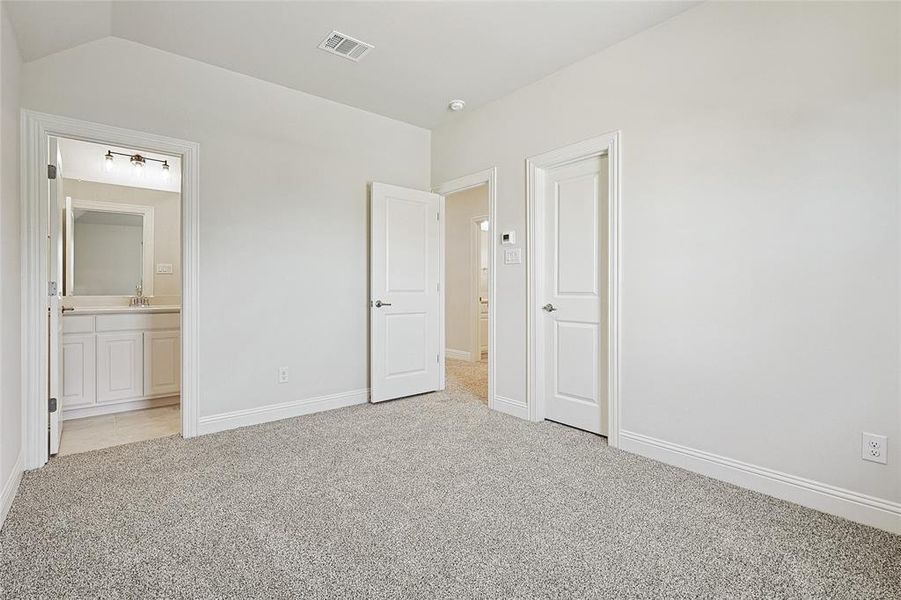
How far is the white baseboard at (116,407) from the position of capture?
3543 millimetres

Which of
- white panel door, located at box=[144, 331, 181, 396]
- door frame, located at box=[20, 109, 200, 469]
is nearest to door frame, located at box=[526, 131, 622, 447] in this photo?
door frame, located at box=[20, 109, 200, 469]

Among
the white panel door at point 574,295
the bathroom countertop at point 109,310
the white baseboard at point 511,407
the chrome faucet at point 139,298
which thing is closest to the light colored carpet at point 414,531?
the white panel door at point 574,295

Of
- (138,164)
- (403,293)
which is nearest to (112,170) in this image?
(138,164)

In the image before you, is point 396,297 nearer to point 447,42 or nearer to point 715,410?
point 447,42

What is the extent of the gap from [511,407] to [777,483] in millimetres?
1806

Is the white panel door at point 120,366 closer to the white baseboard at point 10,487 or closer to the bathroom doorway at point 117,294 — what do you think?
the bathroom doorway at point 117,294

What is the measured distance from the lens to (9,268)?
2.12 meters

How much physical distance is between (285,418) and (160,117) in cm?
229

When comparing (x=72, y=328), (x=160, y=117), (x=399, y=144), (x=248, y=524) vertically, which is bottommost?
(x=248, y=524)

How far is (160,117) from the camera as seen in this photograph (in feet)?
9.49

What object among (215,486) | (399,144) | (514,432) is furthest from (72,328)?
(514,432)

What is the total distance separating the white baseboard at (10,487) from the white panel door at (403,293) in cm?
220

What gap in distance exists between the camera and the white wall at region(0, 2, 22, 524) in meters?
1.94

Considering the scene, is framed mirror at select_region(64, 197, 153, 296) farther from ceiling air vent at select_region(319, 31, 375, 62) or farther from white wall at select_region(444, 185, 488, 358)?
white wall at select_region(444, 185, 488, 358)
